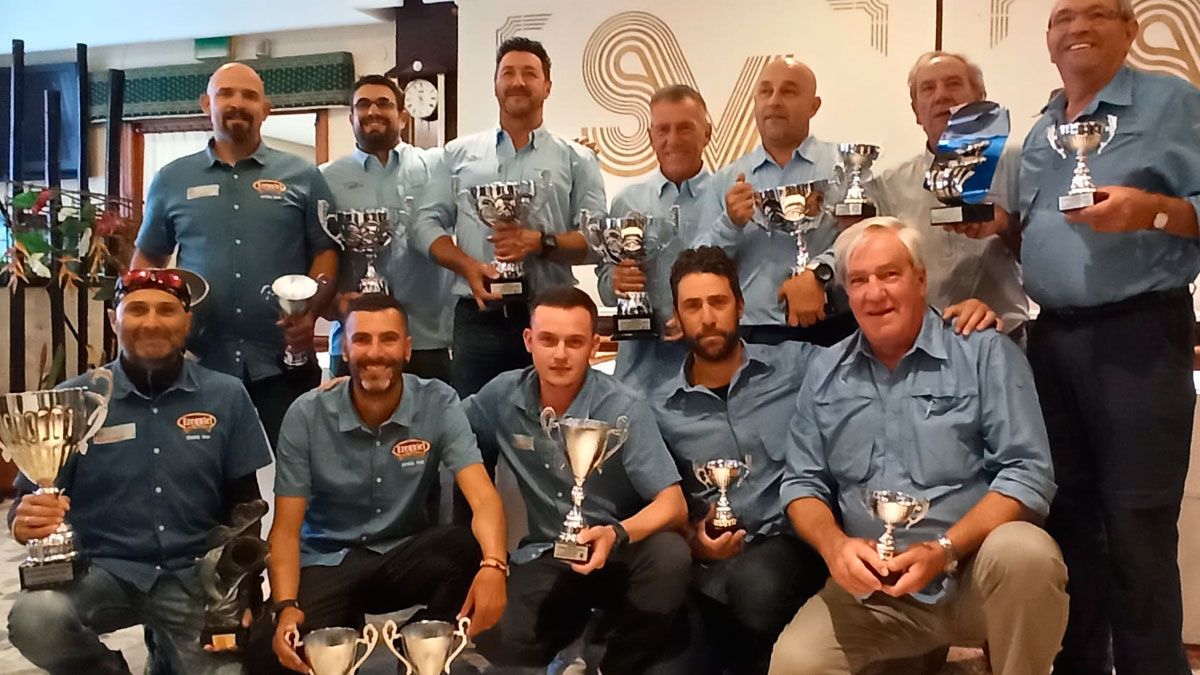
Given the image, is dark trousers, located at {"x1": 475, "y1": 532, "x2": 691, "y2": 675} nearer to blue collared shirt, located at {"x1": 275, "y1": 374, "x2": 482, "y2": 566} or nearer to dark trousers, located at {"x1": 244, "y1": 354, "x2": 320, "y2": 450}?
blue collared shirt, located at {"x1": 275, "y1": 374, "x2": 482, "y2": 566}

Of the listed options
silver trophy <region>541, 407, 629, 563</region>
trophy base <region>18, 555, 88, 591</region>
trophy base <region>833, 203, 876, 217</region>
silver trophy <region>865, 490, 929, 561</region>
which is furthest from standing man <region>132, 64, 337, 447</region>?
silver trophy <region>865, 490, 929, 561</region>

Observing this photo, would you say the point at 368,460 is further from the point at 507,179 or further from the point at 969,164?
the point at 969,164

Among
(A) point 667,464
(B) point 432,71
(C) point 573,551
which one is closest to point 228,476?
(C) point 573,551

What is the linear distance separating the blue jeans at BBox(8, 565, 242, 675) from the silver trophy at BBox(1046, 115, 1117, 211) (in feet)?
6.94

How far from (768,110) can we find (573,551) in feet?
4.77

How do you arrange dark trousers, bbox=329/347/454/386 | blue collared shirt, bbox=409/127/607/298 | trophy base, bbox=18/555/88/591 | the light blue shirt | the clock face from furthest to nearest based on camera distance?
the clock face → dark trousers, bbox=329/347/454/386 → blue collared shirt, bbox=409/127/607/298 → the light blue shirt → trophy base, bbox=18/555/88/591

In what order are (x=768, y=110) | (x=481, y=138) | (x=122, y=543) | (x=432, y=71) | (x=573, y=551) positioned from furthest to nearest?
(x=432, y=71)
(x=481, y=138)
(x=768, y=110)
(x=122, y=543)
(x=573, y=551)

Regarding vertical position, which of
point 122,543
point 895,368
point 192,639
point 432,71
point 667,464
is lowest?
point 192,639

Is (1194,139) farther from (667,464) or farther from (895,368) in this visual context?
(667,464)

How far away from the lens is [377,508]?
240 centimetres

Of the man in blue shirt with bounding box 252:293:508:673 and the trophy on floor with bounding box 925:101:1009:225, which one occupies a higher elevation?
the trophy on floor with bounding box 925:101:1009:225

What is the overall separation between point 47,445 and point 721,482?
1537 millimetres

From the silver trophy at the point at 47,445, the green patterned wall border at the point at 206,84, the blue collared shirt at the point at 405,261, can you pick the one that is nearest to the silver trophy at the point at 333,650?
the silver trophy at the point at 47,445

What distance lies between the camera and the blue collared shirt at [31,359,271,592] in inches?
89.9
